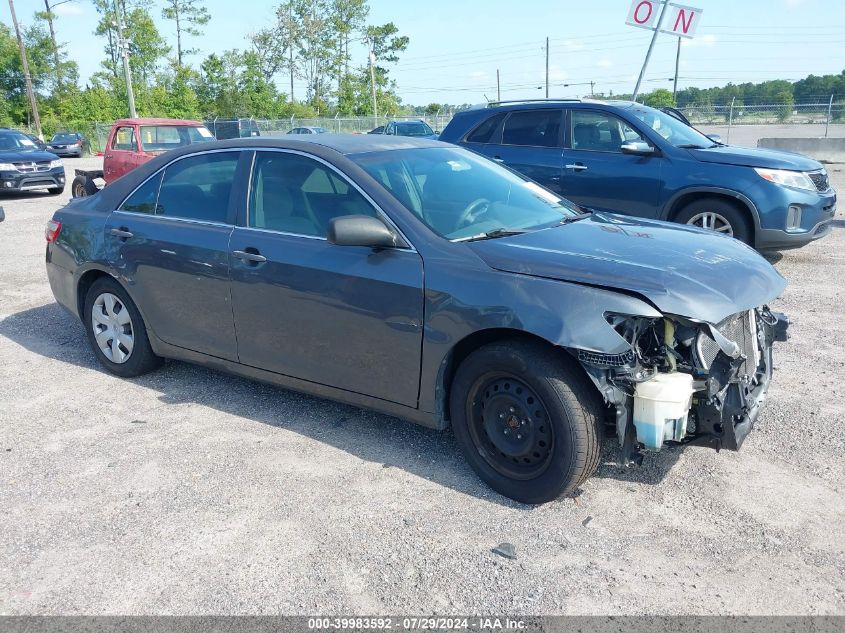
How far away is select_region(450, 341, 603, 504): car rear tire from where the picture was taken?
317 centimetres

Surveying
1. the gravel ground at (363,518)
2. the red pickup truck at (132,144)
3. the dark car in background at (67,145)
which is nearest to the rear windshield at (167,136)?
the red pickup truck at (132,144)

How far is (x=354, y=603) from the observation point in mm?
2777

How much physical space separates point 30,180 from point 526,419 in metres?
17.2

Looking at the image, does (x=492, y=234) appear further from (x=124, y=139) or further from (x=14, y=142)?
(x=14, y=142)

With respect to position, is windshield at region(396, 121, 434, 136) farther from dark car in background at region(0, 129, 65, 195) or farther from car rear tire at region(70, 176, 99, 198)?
car rear tire at region(70, 176, 99, 198)

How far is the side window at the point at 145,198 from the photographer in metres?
4.91

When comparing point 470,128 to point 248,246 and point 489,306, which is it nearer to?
point 248,246

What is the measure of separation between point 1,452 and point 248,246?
5.98ft

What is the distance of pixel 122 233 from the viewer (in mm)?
4914

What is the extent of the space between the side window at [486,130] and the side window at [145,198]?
5.06 meters

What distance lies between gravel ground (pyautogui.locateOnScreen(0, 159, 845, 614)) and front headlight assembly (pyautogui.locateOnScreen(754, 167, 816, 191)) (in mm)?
3330

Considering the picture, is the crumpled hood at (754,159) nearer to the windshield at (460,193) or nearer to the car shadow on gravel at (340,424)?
the windshield at (460,193)

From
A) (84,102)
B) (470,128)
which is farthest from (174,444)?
(84,102)

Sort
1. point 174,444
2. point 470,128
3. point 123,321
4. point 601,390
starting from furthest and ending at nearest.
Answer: point 470,128 → point 123,321 → point 174,444 → point 601,390
